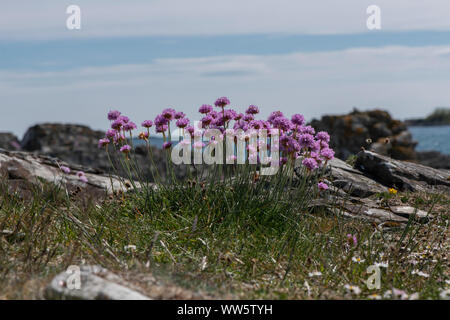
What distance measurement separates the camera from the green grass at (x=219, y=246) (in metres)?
3.84

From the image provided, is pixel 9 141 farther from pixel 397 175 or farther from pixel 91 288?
pixel 91 288

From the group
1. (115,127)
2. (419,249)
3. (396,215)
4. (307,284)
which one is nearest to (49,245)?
(115,127)

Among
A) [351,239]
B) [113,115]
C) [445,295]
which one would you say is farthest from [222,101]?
[445,295]

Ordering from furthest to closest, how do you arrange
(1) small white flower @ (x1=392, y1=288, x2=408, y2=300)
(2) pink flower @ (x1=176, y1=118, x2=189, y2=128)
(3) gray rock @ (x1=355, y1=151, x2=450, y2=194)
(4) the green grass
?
(3) gray rock @ (x1=355, y1=151, x2=450, y2=194)
(2) pink flower @ (x1=176, y1=118, x2=189, y2=128)
(4) the green grass
(1) small white flower @ (x1=392, y1=288, x2=408, y2=300)

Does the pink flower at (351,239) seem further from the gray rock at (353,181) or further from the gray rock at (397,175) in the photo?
the gray rock at (397,175)

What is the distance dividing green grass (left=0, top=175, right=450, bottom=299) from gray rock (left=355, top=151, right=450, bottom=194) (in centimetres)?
177

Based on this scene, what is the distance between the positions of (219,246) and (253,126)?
1.37m

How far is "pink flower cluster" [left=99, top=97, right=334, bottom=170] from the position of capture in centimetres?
495

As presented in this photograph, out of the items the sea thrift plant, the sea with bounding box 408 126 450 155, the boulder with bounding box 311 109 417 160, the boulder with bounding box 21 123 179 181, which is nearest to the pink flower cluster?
the sea thrift plant

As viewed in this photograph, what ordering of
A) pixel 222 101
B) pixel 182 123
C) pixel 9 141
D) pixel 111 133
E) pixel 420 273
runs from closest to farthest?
pixel 420 273 → pixel 222 101 → pixel 182 123 → pixel 111 133 → pixel 9 141

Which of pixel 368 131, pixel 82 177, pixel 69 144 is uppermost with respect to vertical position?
pixel 82 177

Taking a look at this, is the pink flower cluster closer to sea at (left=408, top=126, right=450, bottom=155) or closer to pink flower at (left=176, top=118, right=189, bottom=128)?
pink flower at (left=176, top=118, right=189, bottom=128)

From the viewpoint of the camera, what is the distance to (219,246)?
4.42 m
